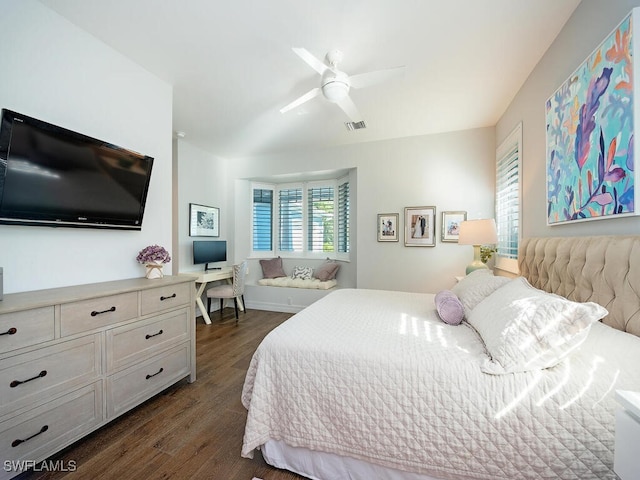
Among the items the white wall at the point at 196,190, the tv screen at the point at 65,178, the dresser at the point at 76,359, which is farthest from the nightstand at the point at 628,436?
the white wall at the point at 196,190

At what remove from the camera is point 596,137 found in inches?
54.3

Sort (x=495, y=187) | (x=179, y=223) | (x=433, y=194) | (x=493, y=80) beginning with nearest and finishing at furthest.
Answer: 1. (x=493, y=80)
2. (x=495, y=187)
3. (x=433, y=194)
4. (x=179, y=223)

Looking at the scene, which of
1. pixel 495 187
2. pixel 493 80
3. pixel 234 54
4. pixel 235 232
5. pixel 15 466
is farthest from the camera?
pixel 235 232

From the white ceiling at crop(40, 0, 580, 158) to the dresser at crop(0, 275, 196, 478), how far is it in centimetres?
183

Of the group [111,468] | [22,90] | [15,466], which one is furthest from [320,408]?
[22,90]

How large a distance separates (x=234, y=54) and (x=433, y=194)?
2888 mm

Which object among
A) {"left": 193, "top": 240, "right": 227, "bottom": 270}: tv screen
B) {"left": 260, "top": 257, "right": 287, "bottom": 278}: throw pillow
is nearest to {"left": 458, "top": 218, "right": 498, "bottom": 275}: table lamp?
{"left": 260, "top": 257, "right": 287, "bottom": 278}: throw pillow

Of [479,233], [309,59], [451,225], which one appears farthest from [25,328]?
[451,225]

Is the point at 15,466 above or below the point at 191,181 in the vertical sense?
below

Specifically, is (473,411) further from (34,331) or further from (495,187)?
(495,187)

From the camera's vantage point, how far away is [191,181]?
406cm

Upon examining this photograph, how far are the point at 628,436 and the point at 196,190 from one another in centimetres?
467

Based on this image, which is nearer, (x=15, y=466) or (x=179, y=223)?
(x=15, y=466)

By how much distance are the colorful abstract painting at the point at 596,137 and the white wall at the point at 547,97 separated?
0.24ft
